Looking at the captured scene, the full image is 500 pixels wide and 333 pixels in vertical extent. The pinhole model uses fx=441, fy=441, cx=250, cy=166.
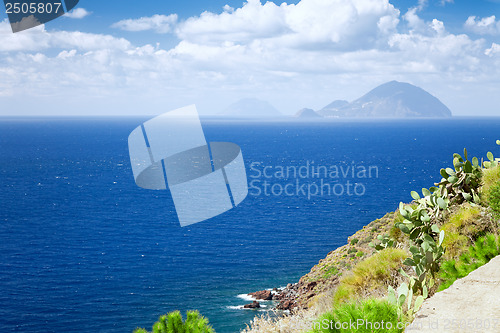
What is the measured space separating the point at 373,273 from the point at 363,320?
235 inches

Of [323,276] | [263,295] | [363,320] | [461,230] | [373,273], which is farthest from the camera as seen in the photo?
[263,295]

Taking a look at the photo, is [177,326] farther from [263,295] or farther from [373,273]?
[263,295]

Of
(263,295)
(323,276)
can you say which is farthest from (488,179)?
(263,295)

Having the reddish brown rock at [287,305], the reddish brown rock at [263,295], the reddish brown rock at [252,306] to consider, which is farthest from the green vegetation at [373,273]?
the reddish brown rock at [263,295]

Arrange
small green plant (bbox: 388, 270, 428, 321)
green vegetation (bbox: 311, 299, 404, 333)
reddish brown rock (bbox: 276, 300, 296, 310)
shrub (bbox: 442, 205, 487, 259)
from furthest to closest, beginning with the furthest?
reddish brown rock (bbox: 276, 300, 296, 310), shrub (bbox: 442, 205, 487, 259), small green plant (bbox: 388, 270, 428, 321), green vegetation (bbox: 311, 299, 404, 333)

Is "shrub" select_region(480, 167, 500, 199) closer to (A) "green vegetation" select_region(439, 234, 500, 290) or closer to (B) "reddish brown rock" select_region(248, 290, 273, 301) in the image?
(A) "green vegetation" select_region(439, 234, 500, 290)

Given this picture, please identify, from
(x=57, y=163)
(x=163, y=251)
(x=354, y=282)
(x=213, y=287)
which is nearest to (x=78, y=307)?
(x=213, y=287)

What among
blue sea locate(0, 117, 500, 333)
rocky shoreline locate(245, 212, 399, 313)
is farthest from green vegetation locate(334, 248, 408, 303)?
blue sea locate(0, 117, 500, 333)

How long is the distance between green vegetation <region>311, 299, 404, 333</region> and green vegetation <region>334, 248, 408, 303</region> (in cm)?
473

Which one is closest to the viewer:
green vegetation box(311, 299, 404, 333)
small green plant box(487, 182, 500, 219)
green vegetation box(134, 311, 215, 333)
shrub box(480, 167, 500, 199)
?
green vegetation box(311, 299, 404, 333)

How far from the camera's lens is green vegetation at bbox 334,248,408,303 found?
11336 mm

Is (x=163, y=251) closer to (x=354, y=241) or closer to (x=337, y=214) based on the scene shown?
(x=354, y=241)

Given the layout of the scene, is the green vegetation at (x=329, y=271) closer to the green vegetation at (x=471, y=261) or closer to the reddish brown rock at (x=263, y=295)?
the reddish brown rock at (x=263, y=295)

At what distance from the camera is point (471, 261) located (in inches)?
350
